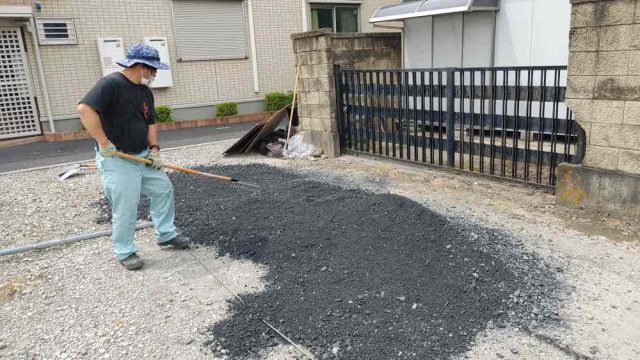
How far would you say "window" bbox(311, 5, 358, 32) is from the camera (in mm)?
14734

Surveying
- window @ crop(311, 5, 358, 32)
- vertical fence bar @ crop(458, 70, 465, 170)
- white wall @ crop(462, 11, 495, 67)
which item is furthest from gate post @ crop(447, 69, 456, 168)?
window @ crop(311, 5, 358, 32)

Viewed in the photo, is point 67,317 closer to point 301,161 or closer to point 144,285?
point 144,285

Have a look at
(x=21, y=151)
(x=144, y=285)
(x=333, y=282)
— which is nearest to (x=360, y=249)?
(x=333, y=282)

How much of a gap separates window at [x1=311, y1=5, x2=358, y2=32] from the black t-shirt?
36.9 feet

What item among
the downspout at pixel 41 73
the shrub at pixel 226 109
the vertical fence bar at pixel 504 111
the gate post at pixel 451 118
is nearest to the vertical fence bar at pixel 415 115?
the gate post at pixel 451 118

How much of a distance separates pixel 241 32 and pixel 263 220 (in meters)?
9.66

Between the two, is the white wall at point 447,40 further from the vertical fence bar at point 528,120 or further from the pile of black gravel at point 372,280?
the pile of black gravel at point 372,280

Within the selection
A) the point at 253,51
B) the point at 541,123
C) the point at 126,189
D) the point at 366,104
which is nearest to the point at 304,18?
the point at 253,51

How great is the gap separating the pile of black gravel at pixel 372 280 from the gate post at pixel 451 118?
81.3 inches

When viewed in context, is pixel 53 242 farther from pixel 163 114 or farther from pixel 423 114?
pixel 163 114

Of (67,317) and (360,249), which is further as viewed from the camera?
(360,249)

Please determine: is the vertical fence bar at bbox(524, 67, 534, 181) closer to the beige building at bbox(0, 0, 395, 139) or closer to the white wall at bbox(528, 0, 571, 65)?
the white wall at bbox(528, 0, 571, 65)

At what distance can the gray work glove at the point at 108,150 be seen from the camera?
386cm

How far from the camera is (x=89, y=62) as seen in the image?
1154cm
